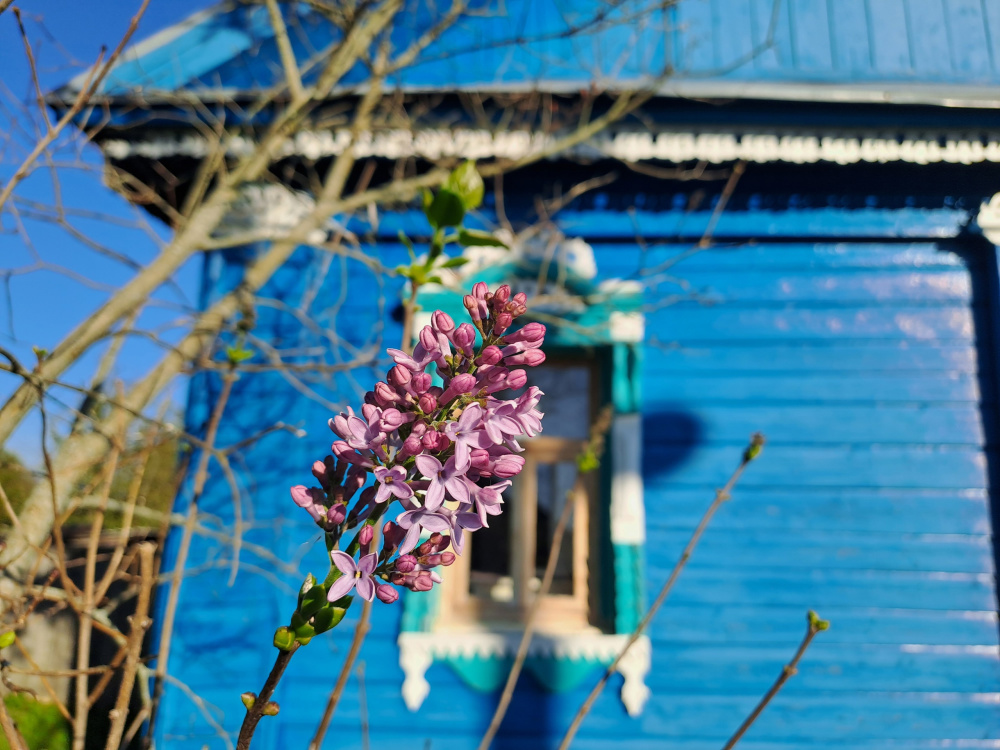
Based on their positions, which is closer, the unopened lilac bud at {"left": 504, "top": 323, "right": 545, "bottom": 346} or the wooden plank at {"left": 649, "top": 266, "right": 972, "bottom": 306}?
the unopened lilac bud at {"left": 504, "top": 323, "right": 545, "bottom": 346}

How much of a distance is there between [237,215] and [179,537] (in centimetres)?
175

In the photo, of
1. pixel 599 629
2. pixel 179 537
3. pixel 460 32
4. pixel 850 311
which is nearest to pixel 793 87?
pixel 850 311

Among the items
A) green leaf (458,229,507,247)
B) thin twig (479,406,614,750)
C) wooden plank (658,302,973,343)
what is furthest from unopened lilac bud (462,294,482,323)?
wooden plank (658,302,973,343)

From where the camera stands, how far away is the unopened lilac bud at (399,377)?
647 millimetres

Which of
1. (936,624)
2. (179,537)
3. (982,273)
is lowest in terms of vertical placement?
(936,624)

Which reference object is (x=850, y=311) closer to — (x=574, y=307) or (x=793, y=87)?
(x=793, y=87)

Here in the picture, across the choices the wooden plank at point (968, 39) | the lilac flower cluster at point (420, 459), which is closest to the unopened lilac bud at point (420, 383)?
the lilac flower cluster at point (420, 459)

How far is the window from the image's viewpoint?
330 centimetres

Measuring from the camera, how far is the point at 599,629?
3.23m

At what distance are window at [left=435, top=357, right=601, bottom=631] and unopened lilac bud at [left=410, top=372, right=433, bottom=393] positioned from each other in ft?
9.02

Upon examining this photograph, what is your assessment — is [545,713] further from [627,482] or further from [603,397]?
[603,397]

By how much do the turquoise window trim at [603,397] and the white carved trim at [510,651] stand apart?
0.02 m

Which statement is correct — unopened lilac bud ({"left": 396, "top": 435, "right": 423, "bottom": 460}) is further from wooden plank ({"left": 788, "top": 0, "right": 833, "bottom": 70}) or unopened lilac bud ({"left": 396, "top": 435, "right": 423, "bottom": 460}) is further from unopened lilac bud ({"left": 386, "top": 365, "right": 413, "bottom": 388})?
wooden plank ({"left": 788, "top": 0, "right": 833, "bottom": 70})

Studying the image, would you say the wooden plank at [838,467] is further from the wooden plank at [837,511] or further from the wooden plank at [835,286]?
the wooden plank at [835,286]
